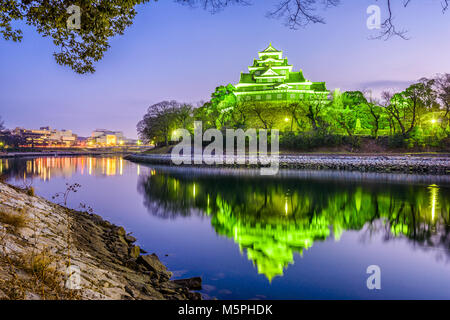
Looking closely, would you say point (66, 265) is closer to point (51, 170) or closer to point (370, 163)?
point (370, 163)

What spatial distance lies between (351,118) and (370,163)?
1413 centimetres

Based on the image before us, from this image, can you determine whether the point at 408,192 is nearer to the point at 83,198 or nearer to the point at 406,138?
the point at 83,198

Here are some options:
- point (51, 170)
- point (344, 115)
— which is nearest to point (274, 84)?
point (344, 115)

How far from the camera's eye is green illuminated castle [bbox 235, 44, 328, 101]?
5684 centimetres

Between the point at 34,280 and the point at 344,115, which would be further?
the point at 344,115

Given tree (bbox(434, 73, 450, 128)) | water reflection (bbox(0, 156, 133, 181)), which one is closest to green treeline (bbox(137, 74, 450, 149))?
tree (bbox(434, 73, 450, 128))

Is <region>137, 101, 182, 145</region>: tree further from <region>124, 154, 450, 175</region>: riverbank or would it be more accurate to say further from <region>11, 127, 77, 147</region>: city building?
<region>11, 127, 77, 147</region>: city building

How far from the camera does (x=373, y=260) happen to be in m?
7.23

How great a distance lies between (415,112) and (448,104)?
12.7 feet

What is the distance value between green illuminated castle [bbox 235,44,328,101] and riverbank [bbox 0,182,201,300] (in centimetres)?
4984

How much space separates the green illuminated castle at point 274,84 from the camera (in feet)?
186

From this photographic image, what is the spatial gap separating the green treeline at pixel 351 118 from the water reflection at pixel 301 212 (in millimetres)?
19541

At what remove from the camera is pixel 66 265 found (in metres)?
3.94
